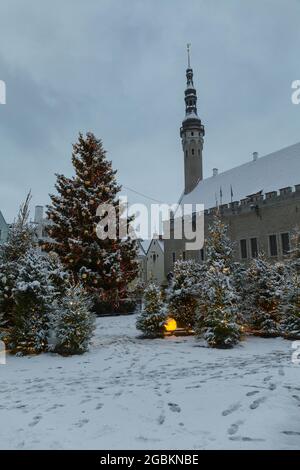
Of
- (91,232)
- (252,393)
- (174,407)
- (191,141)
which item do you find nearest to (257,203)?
(91,232)

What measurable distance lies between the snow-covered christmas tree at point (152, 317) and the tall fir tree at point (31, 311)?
3.91 meters

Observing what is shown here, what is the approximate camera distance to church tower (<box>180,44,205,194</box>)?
5419 cm

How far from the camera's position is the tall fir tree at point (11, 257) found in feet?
38.7

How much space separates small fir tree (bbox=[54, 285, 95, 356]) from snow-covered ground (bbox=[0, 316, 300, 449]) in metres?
0.41

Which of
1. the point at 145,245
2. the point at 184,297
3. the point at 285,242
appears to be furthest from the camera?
the point at 145,245

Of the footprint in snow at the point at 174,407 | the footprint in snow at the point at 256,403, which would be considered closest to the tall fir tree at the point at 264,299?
the footprint in snow at the point at 256,403

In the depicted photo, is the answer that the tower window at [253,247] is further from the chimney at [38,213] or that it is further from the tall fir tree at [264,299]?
the chimney at [38,213]

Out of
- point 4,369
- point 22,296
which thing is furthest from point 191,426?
point 22,296

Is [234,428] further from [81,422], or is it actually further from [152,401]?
[81,422]

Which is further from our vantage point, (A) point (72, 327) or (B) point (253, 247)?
(B) point (253, 247)

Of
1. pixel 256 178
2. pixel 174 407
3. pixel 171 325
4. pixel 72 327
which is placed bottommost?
pixel 171 325

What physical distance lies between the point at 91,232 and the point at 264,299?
37.5 ft

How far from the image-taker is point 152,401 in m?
5.89

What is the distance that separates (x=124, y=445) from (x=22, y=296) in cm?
696
